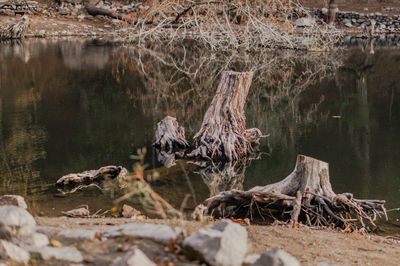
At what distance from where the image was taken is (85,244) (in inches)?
131

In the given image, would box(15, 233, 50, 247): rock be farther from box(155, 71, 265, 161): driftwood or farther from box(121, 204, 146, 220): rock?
box(155, 71, 265, 161): driftwood

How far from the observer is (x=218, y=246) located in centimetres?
289

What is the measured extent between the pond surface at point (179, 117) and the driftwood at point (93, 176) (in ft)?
0.99

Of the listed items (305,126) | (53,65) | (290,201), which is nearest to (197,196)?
(290,201)

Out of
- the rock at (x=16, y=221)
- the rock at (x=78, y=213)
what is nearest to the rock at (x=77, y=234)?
the rock at (x=16, y=221)

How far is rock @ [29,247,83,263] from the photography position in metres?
3.06

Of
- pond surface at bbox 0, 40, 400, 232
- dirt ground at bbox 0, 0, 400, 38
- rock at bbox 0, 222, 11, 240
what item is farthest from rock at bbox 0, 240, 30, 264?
dirt ground at bbox 0, 0, 400, 38

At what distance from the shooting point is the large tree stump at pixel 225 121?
27.6 ft

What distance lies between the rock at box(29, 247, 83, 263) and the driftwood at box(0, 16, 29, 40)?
87.0 ft

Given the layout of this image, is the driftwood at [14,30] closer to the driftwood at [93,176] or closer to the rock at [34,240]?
the driftwood at [93,176]

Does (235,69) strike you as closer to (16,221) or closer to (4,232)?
(16,221)

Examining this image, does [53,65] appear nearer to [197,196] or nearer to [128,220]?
[197,196]

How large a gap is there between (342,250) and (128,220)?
2.17 m

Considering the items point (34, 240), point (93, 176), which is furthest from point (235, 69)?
point (34, 240)
